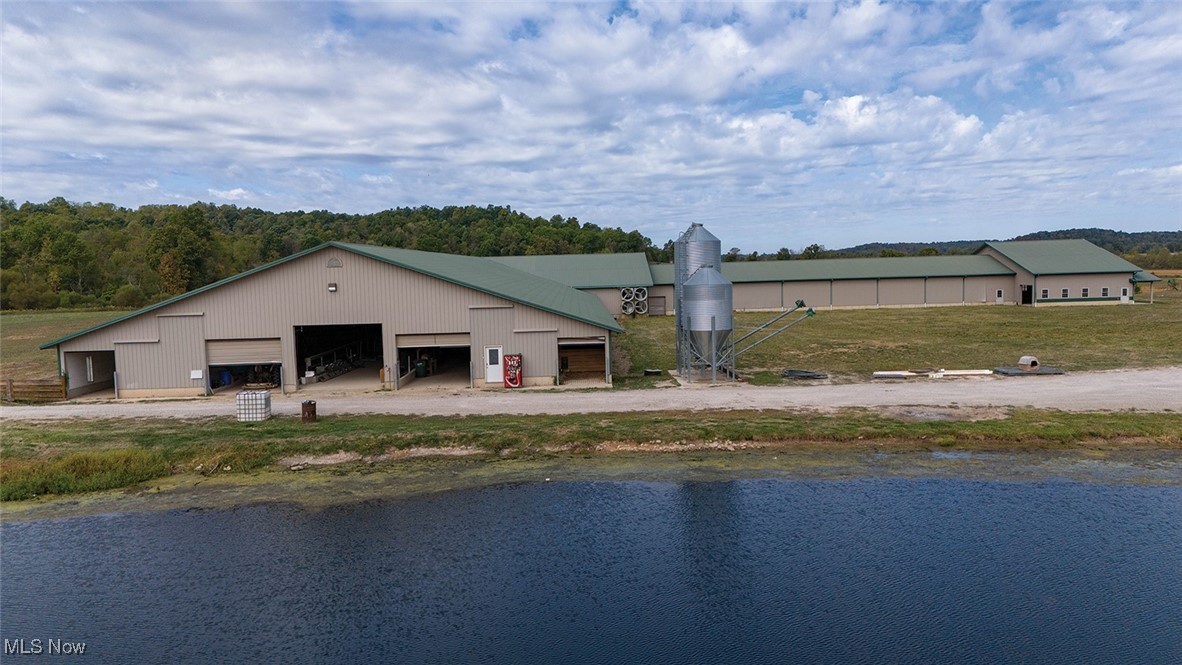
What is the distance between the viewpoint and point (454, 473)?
20.1 metres

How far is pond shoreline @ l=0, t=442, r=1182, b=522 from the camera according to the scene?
18.5 metres

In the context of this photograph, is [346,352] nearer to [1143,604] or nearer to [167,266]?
[1143,604]

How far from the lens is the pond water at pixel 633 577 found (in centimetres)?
1173

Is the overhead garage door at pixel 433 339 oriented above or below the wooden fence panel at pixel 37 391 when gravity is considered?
above

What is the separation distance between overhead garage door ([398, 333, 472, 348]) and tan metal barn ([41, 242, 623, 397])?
4cm

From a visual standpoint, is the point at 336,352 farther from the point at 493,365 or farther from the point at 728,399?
the point at 728,399

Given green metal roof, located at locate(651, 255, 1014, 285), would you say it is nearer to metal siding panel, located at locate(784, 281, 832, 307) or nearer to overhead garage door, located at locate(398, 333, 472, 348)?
metal siding panel, located at locate(784, 281, 832, 307)

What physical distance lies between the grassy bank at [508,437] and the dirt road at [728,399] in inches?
62.5

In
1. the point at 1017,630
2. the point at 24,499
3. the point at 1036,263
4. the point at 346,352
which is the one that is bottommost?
the point at 1017,630

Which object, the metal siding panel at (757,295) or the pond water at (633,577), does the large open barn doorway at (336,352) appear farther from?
the metal siding panel at (757,295)

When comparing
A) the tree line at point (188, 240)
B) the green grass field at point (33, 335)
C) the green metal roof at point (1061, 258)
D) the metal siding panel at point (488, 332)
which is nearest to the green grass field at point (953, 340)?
the green metal roof at point (1061, 258)

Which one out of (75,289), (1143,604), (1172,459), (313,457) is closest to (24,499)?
(313,457)

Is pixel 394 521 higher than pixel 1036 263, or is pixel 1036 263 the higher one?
pixel 1036 263

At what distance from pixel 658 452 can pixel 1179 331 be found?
133 feet
